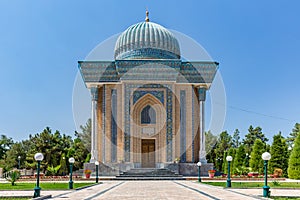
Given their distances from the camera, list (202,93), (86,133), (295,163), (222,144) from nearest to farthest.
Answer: (295,163) < (202,93) < (86,133) < (222,144)

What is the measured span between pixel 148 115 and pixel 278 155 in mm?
9754

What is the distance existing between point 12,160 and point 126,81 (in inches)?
888

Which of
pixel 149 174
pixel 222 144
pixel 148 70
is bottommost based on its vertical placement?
pixel 149 174

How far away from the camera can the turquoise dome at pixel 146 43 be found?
104 ft

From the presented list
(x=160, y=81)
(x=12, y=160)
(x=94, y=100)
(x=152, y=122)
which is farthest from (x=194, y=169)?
(x=12, y=160)

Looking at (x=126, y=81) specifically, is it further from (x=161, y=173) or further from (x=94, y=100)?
(x=161, y=173)

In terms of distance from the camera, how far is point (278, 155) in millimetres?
29344

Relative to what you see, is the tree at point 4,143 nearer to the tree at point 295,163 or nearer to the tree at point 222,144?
the tree at point 222,144

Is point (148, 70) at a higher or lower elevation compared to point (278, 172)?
higher

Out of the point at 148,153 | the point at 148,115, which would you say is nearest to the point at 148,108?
the point at 148,115

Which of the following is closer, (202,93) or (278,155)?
(278,155)

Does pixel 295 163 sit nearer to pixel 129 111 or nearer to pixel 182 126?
pixel 182 126

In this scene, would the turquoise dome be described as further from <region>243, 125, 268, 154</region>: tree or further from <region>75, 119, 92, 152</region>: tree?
<region>243, 125, 268, 154</region>: tree

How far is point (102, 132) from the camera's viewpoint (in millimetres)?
29656
